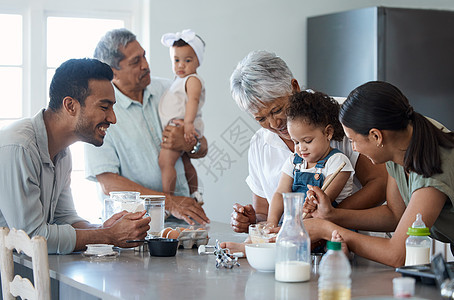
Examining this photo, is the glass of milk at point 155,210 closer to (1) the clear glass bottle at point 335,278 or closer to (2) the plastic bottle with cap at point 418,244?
(2) the plastic bottle with cap at point 418,244

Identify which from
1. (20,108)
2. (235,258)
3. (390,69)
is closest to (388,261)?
(235,258)

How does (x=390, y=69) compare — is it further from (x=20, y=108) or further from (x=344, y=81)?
(x=20, y=108)

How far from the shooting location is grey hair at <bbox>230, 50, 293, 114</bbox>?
2.50 m

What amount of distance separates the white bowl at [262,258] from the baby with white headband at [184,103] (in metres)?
1.42

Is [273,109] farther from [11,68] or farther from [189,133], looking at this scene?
[11,68]

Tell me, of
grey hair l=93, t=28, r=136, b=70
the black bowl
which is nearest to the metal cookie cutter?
the black bowl

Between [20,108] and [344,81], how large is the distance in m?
2.37

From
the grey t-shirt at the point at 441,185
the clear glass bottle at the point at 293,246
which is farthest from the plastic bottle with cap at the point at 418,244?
the clear glass bottle at the point at 293,246

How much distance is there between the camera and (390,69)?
4.47 m

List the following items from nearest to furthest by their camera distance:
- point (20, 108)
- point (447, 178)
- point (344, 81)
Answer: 1. point (447, 178)
2. point (20, 108)
3. point (344, 81)

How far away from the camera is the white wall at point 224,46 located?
4594 mm

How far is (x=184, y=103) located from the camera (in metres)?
3.49

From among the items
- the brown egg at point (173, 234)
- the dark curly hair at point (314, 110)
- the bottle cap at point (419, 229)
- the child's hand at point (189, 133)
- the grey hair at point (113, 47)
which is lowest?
the brown egg at point (173, 234)

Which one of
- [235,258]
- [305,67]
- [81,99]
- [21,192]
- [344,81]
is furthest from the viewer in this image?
[305,67]
